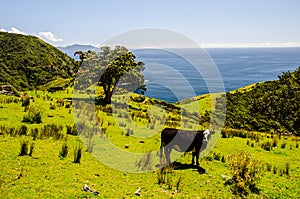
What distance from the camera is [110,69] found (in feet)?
82.2

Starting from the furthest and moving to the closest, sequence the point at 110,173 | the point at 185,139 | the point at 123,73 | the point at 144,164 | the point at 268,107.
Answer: the point at 268,107
the point at 123,73
the point at 185,139
the point at 144,164
the point at 110,173

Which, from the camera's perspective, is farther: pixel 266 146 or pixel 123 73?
pixel 123 73

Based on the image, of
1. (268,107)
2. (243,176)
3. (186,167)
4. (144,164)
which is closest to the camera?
(243,176)

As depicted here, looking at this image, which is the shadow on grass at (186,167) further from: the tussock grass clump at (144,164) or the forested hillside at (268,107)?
the forested hillside at (268,107)

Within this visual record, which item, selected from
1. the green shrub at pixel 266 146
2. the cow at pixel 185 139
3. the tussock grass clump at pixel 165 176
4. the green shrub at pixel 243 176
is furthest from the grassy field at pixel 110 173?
the cow at pixel 185 139

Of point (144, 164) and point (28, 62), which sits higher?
point (28, 62)

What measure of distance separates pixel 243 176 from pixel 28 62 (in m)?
118

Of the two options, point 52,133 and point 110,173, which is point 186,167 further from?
point 52,133

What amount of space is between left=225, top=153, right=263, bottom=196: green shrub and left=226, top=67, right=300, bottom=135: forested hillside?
63.2ft

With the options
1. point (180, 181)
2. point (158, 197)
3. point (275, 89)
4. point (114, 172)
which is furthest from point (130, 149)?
point (275, 89)

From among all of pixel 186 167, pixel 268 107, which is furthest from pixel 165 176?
pixel 268 107

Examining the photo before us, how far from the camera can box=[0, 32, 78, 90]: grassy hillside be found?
100300mm

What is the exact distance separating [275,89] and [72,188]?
104 ft

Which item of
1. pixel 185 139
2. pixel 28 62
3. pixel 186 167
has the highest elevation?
pixel 28 62
